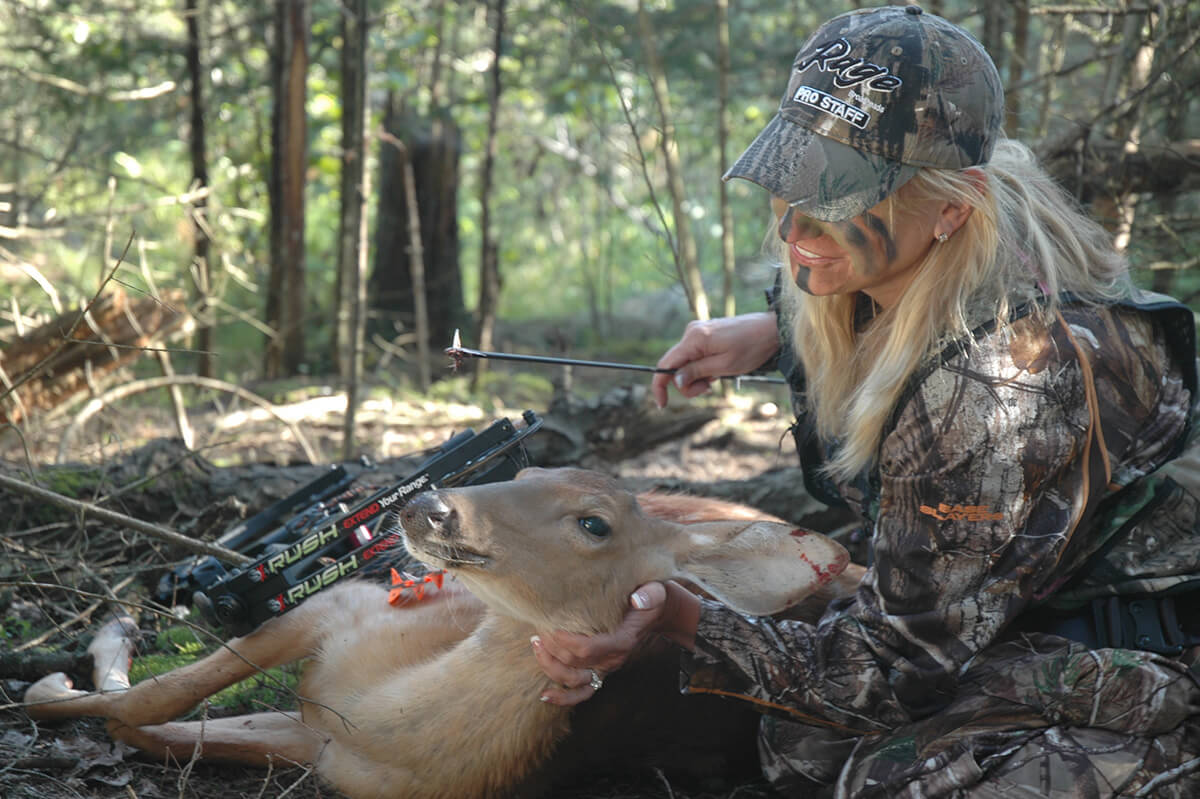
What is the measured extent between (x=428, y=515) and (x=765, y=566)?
0.97 m

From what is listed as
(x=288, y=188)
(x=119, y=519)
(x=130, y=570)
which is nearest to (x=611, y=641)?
(x=119, y=519)

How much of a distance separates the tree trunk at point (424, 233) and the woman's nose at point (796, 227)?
868 centimetres

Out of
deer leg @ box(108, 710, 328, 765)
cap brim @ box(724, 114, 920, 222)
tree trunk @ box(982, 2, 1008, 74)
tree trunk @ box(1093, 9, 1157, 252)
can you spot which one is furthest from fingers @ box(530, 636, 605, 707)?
tree trunk @ box(982, 2, 1008, 74)

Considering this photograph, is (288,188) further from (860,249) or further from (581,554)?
(860,249)

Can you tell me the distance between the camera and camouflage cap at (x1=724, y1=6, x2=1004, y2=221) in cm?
269

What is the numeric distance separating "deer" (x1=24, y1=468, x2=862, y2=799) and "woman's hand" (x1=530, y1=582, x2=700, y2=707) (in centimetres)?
10

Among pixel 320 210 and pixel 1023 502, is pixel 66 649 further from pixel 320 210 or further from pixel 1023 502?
pixel 320 210

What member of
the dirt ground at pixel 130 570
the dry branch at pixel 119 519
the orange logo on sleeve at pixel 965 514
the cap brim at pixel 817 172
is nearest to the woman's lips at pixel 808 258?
the cap brim at pixel 817 172

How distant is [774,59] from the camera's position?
1091 cm

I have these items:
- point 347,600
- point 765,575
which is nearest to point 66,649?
point 347,600

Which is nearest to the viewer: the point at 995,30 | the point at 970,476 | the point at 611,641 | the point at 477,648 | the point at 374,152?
the point at 970,476

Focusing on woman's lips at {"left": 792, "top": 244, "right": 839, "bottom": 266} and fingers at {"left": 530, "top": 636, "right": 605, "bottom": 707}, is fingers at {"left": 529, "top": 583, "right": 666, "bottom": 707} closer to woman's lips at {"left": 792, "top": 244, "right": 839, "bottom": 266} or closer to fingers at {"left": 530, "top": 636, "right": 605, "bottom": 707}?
fingers at {"left": 530, "top": 636, "right": 605, "bottom": 707}

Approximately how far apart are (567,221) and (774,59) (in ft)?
25.3

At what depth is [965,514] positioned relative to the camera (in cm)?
260
